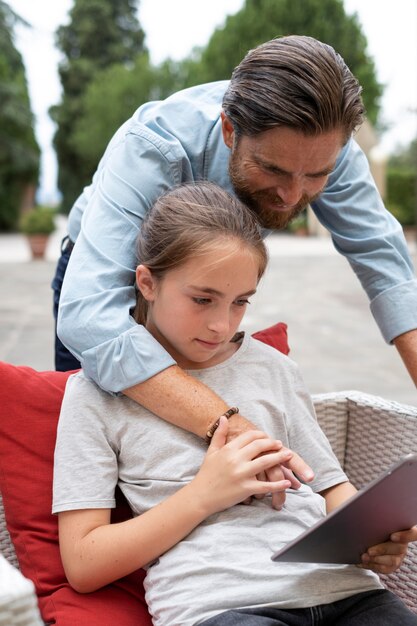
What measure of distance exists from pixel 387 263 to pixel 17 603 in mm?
1217

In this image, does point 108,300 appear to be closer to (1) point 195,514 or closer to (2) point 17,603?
(1) point 195,514

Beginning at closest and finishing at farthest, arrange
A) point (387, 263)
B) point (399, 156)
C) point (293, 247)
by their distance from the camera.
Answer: point (387, 263)
point (293, 247)
point (399, 156)

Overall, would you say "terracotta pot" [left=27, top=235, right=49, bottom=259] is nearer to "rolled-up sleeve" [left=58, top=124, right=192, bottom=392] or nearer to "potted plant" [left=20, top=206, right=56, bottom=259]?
"potted plant" [left=20, top=206, right=56, bottom=259]

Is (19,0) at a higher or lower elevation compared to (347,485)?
higher

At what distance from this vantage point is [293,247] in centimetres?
1742

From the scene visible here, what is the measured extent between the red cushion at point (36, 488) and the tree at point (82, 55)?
3432cm

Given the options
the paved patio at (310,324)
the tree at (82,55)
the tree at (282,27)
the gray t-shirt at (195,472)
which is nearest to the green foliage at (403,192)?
the tree at (282,27)

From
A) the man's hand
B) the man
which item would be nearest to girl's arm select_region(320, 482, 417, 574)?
the man's hand

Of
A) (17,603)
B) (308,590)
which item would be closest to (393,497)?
(308,590)

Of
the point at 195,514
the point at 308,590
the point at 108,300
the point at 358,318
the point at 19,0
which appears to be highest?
the point at 19,0

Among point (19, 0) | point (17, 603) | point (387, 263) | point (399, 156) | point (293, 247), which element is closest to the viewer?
point (17, 603)

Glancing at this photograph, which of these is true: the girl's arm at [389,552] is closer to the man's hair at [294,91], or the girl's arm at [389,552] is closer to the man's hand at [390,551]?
the man's hand at [390,551]

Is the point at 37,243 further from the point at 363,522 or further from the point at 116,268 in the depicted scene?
the point at 363,522

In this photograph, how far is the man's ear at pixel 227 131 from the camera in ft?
5.18
